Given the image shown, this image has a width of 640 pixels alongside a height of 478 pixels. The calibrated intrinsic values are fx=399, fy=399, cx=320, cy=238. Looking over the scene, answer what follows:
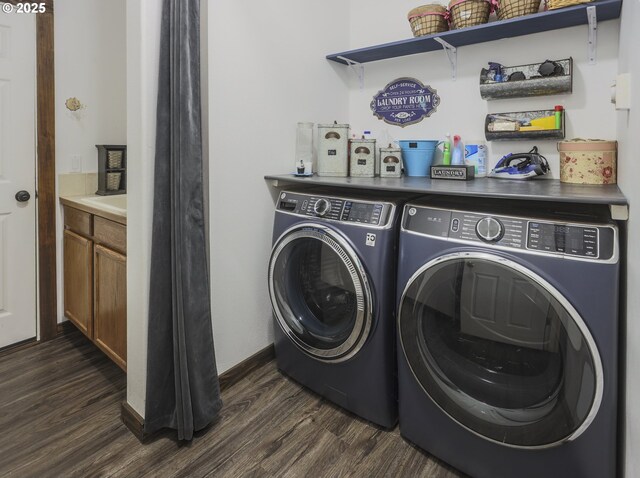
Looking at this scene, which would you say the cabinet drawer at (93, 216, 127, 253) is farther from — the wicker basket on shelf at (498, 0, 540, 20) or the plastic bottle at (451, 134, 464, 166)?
the wicker basket on shelf at (498, 0, 540, 20)

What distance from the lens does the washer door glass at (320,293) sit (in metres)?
1.59

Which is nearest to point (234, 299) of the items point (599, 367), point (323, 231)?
point (323, 231)

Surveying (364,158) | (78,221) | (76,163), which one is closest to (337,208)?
(364,158)

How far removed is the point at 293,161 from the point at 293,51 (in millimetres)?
572

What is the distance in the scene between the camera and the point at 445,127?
217 cm

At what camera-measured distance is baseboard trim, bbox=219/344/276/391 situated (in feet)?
6.29

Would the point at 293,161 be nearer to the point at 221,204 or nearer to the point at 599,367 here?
the point at 221,204

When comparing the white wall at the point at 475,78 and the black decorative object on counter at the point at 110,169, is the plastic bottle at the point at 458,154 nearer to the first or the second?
the white wall at the point at 475,78

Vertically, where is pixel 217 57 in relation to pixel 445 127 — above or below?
above

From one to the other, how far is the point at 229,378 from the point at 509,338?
1.29 metres

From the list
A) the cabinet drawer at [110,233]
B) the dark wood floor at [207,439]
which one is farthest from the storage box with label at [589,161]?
the cabinet drawer at [110,233]

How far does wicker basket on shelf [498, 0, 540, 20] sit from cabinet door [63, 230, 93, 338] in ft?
7.54

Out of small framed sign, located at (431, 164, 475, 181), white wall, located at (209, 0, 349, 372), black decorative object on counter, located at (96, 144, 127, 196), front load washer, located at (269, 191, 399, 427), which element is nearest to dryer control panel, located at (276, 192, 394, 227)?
front load washer, located at (269, 191, 399, 427)

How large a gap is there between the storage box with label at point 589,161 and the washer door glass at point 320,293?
969 millimetres
